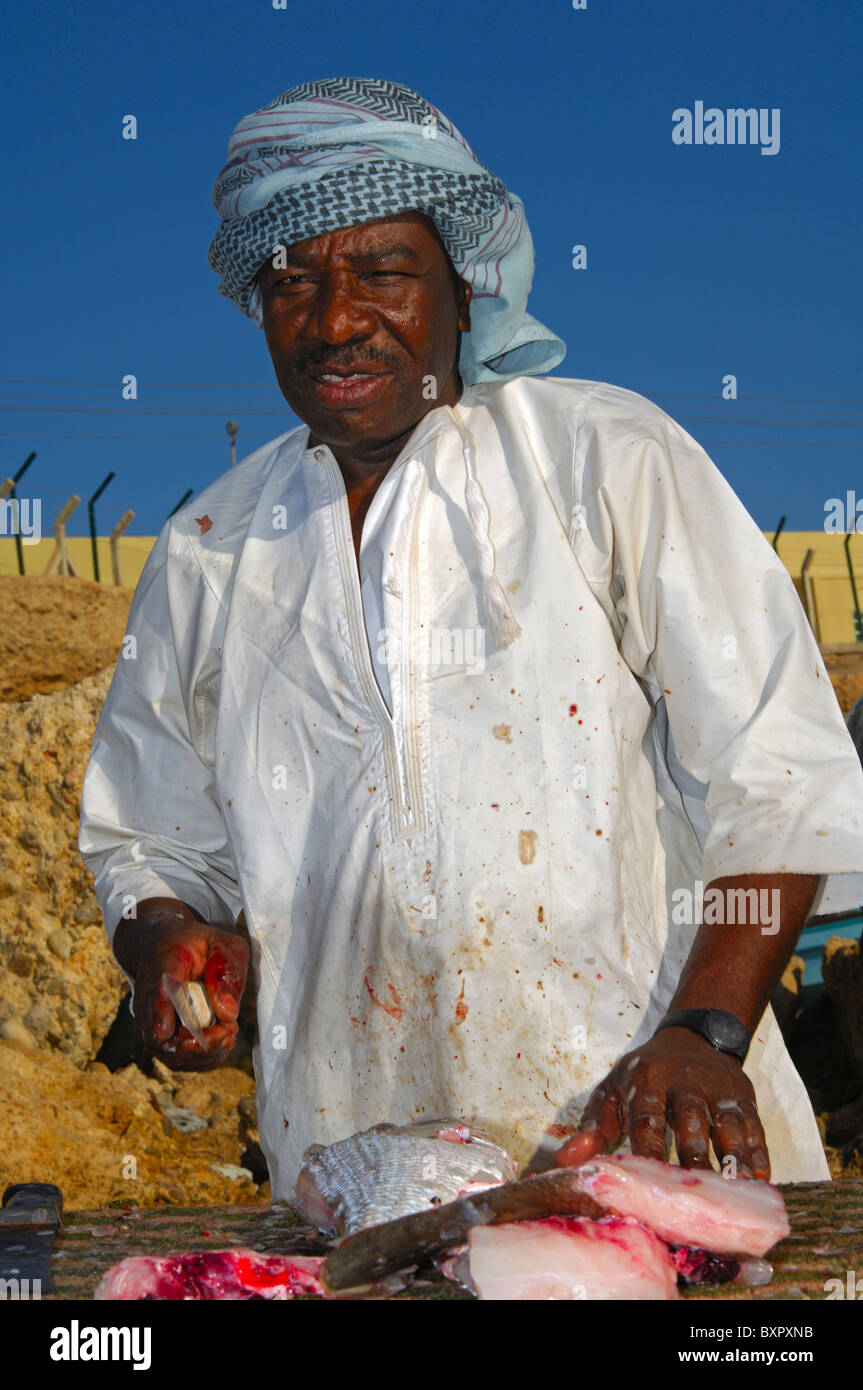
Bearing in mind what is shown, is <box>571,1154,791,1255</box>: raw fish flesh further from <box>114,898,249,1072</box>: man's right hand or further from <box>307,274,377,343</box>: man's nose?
<box>307,274,377,343</box>: man's nose

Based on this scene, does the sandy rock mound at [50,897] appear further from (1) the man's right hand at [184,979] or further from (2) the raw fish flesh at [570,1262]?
(2) the raw fish flesh at [570,1262]

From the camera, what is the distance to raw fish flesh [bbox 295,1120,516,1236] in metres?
2.04

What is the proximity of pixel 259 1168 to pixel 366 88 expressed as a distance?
14.5 feet

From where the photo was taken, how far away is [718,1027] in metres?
2.19

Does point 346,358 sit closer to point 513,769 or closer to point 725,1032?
point 513,769

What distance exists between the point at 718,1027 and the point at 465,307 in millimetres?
1514

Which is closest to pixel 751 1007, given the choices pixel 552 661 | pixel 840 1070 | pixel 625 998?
pixel 625 998

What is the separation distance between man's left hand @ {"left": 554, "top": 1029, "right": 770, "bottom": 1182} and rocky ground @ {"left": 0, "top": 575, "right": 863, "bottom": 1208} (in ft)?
10.3

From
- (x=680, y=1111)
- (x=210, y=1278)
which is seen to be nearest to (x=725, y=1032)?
(x=680, y=1111)

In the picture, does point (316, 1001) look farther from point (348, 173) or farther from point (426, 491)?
point (348, 173)

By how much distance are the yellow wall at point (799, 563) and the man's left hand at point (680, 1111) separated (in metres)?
28.7

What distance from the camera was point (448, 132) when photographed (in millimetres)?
2732

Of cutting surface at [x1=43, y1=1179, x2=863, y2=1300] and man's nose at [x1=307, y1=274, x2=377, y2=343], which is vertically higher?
man's nose at [x1=307, y1=274, x2=377, y2=343]

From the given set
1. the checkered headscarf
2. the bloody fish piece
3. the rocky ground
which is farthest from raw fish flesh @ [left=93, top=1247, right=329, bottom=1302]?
the rocky ground
